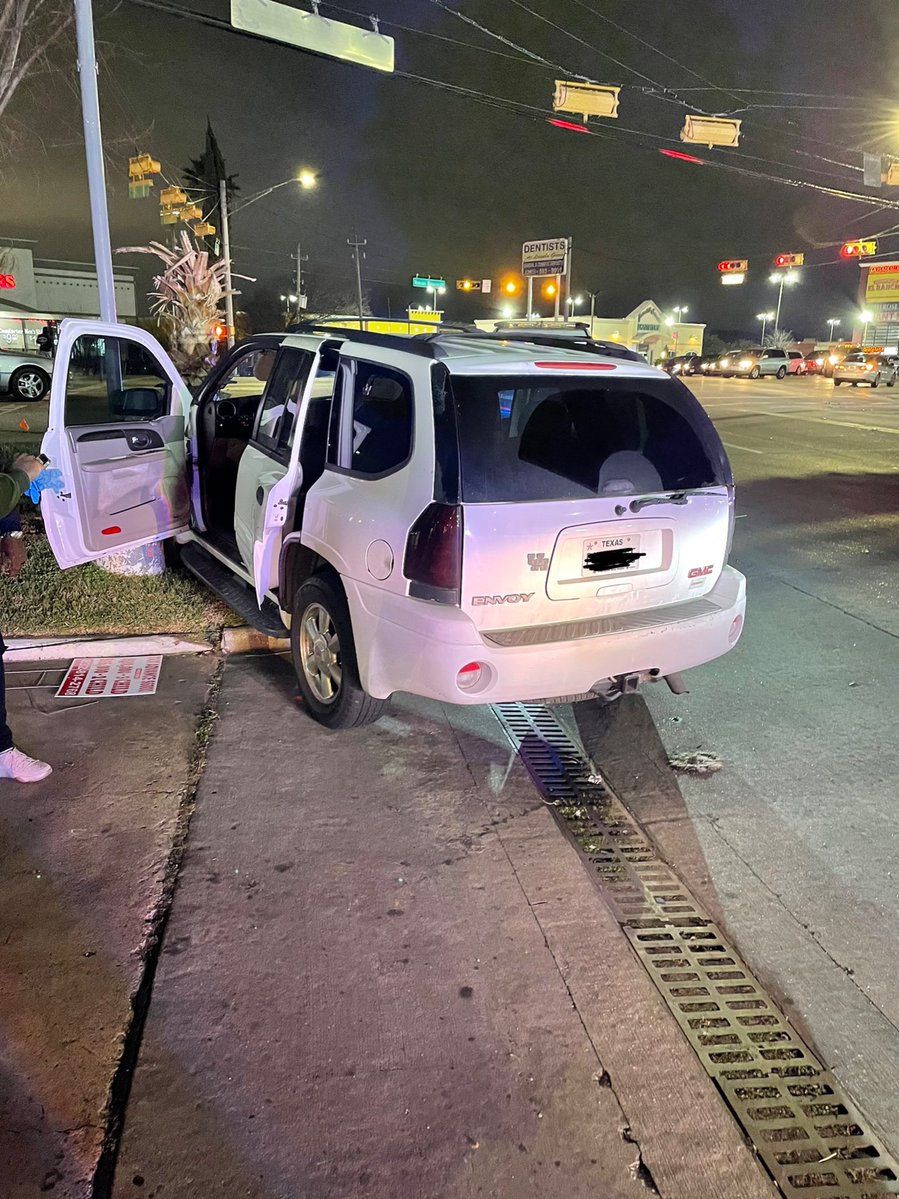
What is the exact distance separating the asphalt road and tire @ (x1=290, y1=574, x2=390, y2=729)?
1332mm

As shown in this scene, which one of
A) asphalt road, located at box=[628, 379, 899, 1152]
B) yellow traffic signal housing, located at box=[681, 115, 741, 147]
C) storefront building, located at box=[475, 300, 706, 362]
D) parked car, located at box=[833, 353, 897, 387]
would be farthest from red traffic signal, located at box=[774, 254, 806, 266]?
asphalt road, located at box=[628, 379, 899, 1152]

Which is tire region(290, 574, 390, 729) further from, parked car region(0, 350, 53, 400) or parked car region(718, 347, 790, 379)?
parked car region(718, 347, 790, 379)

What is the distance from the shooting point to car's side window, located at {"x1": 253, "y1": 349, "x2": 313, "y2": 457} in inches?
181

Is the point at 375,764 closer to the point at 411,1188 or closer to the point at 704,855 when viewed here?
the point at 704,855

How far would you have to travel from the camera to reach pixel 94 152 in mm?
9062

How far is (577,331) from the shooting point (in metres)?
5.07

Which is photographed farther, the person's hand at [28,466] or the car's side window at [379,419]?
the person's hand at [28,466]

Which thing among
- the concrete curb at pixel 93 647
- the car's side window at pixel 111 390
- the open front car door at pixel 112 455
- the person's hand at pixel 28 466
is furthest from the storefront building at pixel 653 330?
the person's hand at pixel 28 466

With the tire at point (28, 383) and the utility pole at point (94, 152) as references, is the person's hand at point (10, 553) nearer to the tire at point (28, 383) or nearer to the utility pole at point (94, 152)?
the utility pole at point (94, 152)

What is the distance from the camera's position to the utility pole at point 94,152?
891cm

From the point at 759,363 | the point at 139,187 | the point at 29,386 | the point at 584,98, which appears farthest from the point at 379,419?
the point at 759,363

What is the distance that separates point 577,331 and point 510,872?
10.6ft

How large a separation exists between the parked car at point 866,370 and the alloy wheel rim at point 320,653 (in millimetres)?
38095

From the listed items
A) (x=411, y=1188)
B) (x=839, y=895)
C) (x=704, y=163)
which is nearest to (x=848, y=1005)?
(x=839, y=895)
